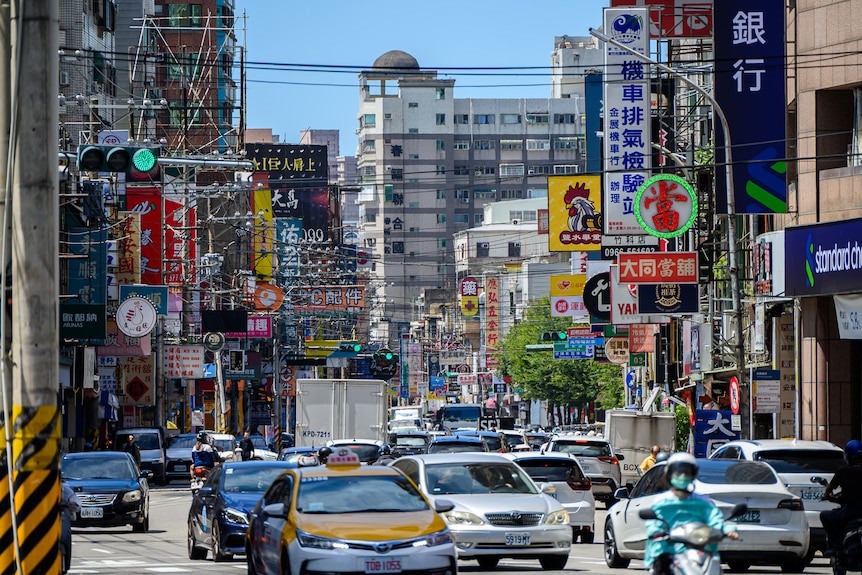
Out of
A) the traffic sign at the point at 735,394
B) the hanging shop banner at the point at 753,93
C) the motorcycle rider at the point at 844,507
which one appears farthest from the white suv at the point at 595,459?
the motorcycle rider at the point at 844,507

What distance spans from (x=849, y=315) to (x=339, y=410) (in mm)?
20899

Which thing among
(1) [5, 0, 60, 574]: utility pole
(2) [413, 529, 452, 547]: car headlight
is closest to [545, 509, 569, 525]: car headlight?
(2) [413, 529, 452, 547]: car headlight

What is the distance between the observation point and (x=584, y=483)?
96.8ft

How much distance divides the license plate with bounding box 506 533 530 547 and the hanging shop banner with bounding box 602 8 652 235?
25.0 meters

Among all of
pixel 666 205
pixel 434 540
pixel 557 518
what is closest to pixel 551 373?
pixel 666 205

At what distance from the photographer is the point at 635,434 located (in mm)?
50500

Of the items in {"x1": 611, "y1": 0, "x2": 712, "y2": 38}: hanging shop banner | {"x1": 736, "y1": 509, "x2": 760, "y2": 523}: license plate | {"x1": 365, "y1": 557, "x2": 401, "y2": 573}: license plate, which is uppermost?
{"x1": 611, "y1": 0, "x2": 712, "y2": 38}: hanging shop banner

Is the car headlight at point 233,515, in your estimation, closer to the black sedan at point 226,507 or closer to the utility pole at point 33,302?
the black sedan at point 226,507

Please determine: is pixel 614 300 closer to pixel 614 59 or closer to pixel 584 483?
pixel 614 59

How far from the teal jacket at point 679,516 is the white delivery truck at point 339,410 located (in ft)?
122

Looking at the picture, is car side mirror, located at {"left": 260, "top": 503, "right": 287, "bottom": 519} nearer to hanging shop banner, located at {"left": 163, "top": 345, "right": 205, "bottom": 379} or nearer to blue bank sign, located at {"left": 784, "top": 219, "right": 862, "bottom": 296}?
blue bank sign, located at {"left": 784, "top": 219, "right": 862, "bottom": 296}

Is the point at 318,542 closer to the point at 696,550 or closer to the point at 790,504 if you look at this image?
the point at 696,550

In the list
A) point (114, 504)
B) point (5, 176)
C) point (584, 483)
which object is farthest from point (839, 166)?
point (5, 176)

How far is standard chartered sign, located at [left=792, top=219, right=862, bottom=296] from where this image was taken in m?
32.1
